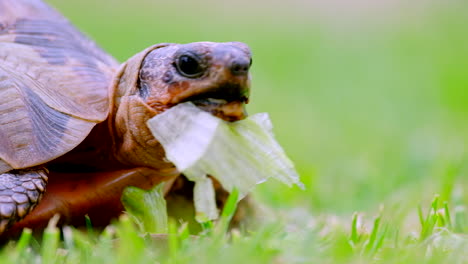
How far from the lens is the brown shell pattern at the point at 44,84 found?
2.39 metres

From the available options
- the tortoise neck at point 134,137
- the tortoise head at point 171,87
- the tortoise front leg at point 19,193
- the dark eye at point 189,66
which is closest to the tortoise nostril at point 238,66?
the tortoise head at point 171,87

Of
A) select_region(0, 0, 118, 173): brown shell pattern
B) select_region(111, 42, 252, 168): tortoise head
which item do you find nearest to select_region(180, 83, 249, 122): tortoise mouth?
select_region(111, 42, 252, 168): tortoise head

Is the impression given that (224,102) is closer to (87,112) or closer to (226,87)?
(226,87)

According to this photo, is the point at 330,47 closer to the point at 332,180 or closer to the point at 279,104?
the point at 279,104

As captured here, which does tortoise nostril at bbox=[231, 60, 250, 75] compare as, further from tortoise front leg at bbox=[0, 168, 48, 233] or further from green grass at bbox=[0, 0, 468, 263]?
tortoise front leg at bbox=[0, 168, 48, 233]

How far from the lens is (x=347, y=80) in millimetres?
8977

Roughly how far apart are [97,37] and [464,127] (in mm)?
6848

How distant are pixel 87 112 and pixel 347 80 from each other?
6.71 m

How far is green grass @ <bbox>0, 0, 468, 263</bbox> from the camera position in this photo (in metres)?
2.04

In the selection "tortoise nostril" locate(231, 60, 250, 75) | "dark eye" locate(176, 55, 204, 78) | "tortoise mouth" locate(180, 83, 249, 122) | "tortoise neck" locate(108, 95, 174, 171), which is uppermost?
"tortoise nostril" locate(231, 60, 250, 75)

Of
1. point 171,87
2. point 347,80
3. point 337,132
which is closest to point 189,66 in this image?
point 171,87

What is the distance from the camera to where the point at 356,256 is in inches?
80.5

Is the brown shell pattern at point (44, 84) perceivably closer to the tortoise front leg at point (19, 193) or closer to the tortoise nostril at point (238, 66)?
the tortoise front leg at point (19, 193)

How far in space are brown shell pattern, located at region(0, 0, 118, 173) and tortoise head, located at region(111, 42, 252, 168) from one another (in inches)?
4.8
